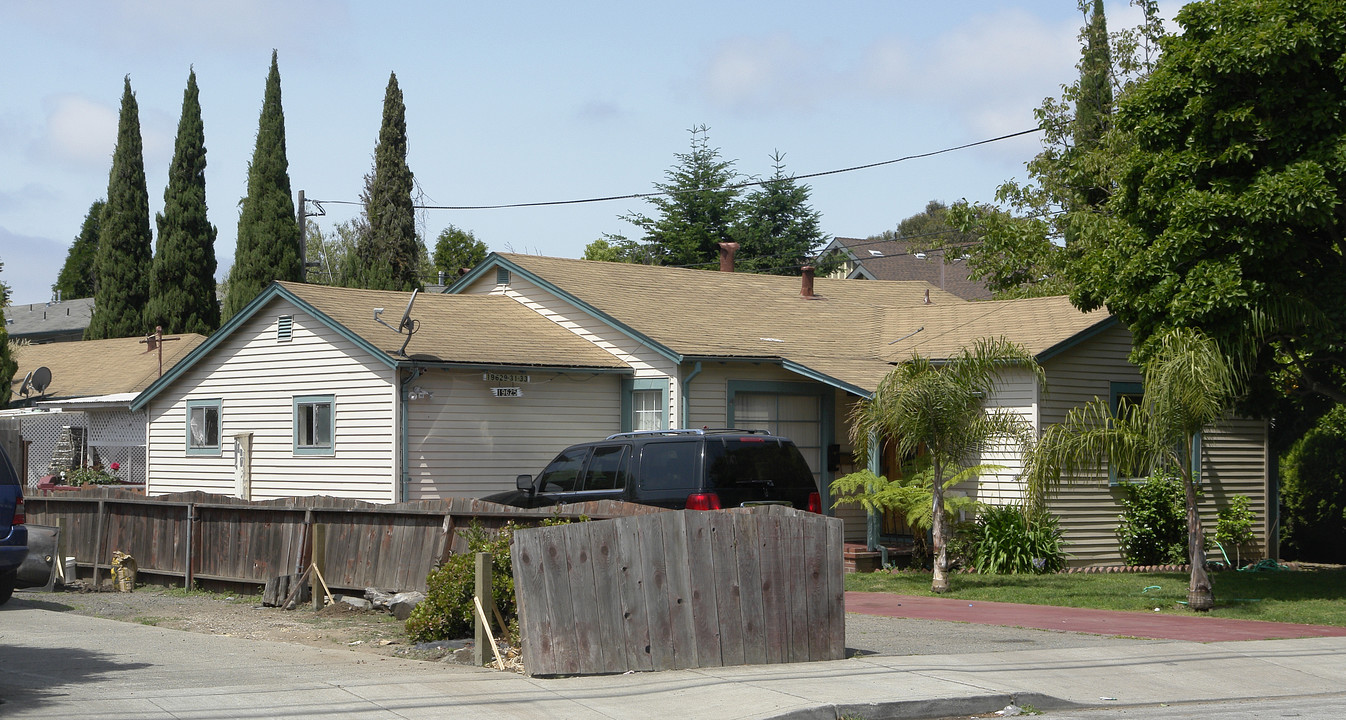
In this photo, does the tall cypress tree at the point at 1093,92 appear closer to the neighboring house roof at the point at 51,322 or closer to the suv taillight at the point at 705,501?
the suv taillight at the point at 705,501

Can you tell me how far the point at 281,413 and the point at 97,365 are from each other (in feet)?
58.4

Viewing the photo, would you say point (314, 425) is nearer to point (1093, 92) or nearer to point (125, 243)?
point (1093, 92)

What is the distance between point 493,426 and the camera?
20.5 meters

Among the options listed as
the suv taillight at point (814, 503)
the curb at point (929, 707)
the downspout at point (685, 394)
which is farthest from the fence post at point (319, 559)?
the curb at point (929, 707)

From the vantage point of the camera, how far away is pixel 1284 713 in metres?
9.41

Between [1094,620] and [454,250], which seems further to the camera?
[454,250]

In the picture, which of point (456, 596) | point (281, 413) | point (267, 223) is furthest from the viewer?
point (267, 223)

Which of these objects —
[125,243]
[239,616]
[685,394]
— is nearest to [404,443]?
[685,394]

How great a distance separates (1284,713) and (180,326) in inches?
1705

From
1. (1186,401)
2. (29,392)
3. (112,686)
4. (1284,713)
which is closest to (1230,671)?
(1284,713)

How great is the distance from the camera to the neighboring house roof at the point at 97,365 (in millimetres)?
33422

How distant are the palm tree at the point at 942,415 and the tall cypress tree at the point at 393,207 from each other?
1258 inches

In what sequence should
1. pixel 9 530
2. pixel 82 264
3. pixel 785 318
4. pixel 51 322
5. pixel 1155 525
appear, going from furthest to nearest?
pixel 82 264
pixel 51 322
pixel 785 318
pixel 1155 525
pixel 9 530

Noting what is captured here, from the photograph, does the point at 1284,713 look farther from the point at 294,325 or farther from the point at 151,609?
the point at 294,325
